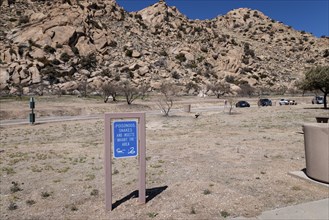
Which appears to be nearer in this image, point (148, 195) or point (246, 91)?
point (148, 195)

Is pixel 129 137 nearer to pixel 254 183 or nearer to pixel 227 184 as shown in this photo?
pixel 227 184

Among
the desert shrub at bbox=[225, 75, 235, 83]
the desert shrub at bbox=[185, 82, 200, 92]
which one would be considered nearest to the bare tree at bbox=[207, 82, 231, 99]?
the desert shrub at bbox=[185, 82, 200, 92]

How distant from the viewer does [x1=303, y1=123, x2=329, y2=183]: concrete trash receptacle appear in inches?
282

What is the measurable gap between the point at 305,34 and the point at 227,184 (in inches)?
5248

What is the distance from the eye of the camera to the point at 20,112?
33906mm

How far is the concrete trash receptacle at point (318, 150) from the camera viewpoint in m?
7.16

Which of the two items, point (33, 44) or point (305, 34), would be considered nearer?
point (33, 44)

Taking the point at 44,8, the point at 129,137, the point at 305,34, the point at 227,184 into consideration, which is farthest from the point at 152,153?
the point at 305,34

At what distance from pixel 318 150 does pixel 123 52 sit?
236 ft

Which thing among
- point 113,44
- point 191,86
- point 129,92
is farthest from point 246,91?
point 113,44

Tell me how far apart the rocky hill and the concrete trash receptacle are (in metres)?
52.0

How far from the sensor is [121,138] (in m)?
6.29

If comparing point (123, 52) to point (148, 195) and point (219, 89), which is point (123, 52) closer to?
point (219, 89)

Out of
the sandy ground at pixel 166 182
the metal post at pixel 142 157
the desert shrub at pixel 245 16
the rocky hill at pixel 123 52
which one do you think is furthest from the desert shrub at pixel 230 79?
the metal post at pixel 142 157
